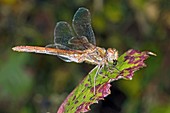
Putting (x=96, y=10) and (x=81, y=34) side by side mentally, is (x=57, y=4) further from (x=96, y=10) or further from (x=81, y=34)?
(x=81, y=34)

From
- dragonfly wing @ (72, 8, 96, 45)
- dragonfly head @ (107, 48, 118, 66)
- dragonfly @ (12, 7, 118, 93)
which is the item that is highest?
dragonfly wing @ (72, 8, 96, 45)

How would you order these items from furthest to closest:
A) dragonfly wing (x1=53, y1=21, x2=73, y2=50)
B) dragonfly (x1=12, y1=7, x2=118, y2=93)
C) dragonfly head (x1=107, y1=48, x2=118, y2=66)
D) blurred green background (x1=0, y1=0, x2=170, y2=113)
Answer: blurred green background (x1=0, y1=0, x2=170, y2=113) < dragonfly wing (x1=53, y1=21, x2=73, y2=50) < dragonfly (x1=12, y1=7, x2=118, y2=93) < dragonfly head (x1=107, y1=48, x2=118, y2=66)

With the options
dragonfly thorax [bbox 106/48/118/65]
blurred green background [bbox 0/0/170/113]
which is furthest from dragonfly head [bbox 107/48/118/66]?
blurred green background [bbox 0/0/170/113]

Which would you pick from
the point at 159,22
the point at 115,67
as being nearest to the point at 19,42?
the point at 159,22

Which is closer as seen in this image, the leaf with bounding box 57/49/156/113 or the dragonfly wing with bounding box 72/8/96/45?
the leaf with bounding box 57/49/156/113

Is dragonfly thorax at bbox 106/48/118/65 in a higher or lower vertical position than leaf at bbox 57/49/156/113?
higher

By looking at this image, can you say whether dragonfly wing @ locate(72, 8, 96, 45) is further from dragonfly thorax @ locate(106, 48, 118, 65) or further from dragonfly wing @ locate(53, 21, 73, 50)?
dragonfly thorax @ locate(106, 48, 118, 65)

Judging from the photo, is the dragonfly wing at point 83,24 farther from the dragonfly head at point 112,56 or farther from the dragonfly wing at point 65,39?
the dragonfly head at point 112,56
